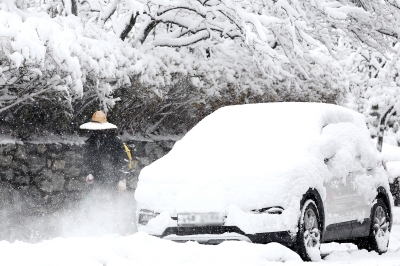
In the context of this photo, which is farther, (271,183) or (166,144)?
(166,144)

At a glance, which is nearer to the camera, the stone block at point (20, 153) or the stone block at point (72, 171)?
the stone block at point (20, 153)

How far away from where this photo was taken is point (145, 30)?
14.4 meters

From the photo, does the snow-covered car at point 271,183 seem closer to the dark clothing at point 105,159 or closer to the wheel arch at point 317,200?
the wheel arch at point 317,200

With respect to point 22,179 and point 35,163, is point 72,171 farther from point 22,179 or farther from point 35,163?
point 22,179

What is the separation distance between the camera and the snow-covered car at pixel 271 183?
7.50 m

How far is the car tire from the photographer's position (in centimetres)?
945

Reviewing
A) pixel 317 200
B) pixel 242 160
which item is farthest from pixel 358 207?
pixel 242 160

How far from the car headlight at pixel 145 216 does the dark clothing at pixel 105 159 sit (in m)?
2.03

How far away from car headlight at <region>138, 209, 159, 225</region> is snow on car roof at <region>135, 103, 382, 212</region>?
2.7 inches

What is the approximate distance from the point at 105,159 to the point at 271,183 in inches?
129

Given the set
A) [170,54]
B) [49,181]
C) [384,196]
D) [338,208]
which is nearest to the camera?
[338,208]

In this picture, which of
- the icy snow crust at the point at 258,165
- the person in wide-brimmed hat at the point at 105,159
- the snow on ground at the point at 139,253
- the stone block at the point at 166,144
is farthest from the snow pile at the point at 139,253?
the stone block at the point at 166,144

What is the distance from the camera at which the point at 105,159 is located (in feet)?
33.1

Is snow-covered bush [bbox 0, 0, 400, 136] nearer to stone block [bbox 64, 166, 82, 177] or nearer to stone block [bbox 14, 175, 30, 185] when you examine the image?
stone block [bbox 64, 166, 82, 177]
